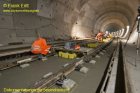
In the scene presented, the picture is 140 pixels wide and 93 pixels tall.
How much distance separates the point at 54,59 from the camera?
5.57 meters

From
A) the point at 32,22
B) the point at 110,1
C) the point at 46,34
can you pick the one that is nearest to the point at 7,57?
the point at 32,22

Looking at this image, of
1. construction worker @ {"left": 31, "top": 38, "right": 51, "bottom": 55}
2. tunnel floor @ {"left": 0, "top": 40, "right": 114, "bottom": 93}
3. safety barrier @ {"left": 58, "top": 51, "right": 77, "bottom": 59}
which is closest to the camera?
tunnel floor @ {"left": 0, "top": 40, "right": 114, "bottom": 93}

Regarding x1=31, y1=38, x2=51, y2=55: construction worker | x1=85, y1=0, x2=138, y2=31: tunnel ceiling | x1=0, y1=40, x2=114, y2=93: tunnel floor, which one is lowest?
x1=0, y1=40, x2=114, y2=93: tunnel floor

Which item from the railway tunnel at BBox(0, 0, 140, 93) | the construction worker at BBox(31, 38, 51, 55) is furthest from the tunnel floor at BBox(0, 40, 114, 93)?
the construction worker at BBox(31, 38, 51, 55)

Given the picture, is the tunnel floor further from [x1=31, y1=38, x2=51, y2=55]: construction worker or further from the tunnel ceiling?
the tunnel ceiling

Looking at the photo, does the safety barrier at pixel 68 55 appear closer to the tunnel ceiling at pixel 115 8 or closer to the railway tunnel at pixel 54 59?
the railway tunnel at pixel 54 59

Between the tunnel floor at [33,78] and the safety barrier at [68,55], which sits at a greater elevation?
the safety barrier at [68,55]

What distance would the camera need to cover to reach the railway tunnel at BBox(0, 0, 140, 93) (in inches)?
119

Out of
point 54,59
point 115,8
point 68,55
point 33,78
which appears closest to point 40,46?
point 54,59

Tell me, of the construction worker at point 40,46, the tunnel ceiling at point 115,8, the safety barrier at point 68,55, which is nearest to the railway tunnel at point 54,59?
the safety barrier at point 68,55

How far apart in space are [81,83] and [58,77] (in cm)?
52

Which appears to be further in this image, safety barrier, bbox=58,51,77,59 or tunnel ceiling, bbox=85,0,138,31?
tunnel ceiling, bbox=85,0,138,31

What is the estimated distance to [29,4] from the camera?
8484 millimetres

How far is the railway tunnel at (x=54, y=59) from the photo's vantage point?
9.93 feet
